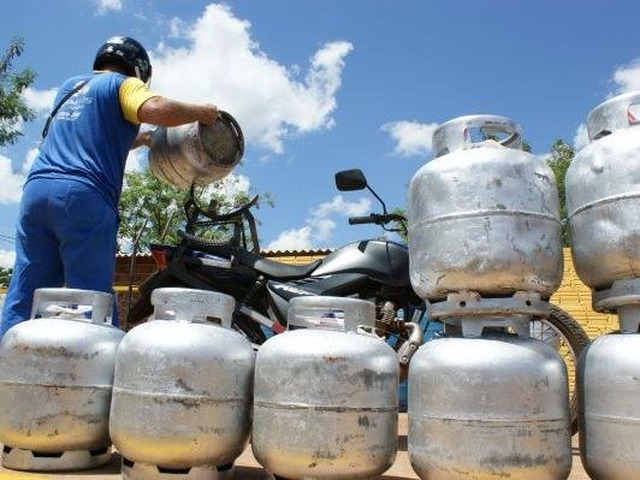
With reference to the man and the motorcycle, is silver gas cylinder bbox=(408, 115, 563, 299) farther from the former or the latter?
the motorcycle

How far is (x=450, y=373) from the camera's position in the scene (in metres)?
1.84

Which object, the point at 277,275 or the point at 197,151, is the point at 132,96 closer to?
the point at 197,151

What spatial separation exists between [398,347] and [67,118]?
2225mm

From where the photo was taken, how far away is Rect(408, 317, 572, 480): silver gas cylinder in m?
1.78

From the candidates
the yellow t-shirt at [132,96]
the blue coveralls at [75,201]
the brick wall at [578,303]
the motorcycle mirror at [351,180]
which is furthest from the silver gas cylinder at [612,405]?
the brick wall at [578,303]

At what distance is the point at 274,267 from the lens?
3.87 metres

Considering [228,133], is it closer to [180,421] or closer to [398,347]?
[398,347]

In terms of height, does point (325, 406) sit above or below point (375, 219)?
below

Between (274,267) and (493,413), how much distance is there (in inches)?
88.1

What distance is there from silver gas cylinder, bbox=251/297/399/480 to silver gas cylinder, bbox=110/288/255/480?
0.34 ft

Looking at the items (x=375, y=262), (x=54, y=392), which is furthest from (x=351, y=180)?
(x=54, y=392)

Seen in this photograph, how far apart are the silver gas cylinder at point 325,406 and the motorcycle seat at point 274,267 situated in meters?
1.73

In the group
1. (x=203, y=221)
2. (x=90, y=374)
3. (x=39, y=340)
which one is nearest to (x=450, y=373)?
(x=90, y=374)

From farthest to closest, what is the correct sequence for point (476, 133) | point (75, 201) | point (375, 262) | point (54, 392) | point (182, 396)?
point (375, 262), point (75, 201), point (54, 392), point (476, 133), point (182, 396)
